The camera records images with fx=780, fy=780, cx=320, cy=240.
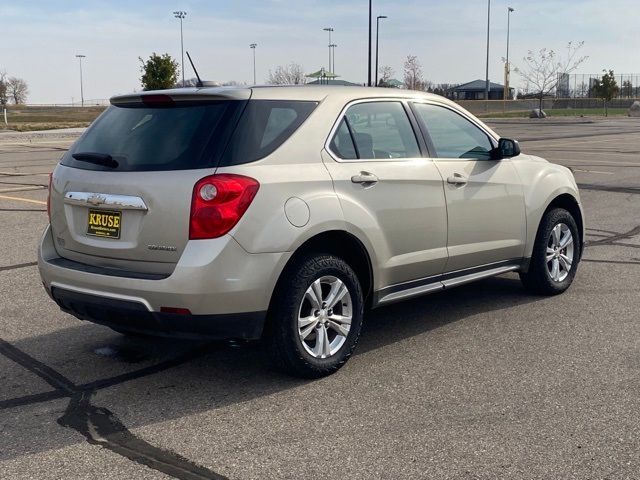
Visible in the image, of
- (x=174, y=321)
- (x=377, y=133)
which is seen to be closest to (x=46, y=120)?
(x=377, y=133)

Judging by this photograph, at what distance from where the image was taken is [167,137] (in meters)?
4.43

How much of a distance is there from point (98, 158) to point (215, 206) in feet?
3.03

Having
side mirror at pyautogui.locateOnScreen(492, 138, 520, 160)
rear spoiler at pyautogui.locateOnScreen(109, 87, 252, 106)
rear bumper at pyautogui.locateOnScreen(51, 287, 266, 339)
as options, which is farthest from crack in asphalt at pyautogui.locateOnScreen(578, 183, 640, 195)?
rear bumper at pyautogui.locateOnScreen(51, 287, 266, 339)

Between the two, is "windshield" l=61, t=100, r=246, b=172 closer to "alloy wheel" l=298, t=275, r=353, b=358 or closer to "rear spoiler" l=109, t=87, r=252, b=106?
"rear spoiler" l=109, t=87, r=252, b=106

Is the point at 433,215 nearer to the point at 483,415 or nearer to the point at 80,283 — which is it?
the point at 483,415

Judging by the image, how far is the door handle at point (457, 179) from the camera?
5418 millimetres

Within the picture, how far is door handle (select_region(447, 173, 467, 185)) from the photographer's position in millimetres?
5418

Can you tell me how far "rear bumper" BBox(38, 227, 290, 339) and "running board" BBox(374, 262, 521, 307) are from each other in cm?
99

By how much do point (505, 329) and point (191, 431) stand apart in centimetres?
264

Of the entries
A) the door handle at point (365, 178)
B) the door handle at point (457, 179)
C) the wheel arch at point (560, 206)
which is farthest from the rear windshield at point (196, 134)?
the wheel arch at point (560, 206)

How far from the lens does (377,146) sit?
5023 mm

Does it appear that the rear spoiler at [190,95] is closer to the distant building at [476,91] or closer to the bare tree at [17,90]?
the distant building at [476,91]

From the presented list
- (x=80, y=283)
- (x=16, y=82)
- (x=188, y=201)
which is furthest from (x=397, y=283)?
(x=16, y=82)

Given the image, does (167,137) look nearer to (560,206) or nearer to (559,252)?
(559,252)
